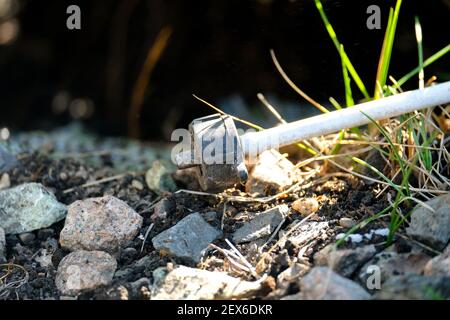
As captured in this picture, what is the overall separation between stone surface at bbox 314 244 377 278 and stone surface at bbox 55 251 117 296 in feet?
1.60

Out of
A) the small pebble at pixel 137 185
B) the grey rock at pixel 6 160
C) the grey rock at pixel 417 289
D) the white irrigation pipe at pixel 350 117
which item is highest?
the white irrigation pipe at pixel 350 117

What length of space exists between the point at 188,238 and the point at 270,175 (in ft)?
1.10

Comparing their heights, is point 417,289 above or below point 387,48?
below

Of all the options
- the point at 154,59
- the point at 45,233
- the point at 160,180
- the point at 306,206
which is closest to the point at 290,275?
the point at 306,206

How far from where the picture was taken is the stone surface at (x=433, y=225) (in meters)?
1.40

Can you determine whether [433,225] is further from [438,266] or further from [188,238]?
[188,238]

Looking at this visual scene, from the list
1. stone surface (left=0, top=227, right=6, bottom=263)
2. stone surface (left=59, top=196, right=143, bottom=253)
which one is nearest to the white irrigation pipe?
stone surface (left=59, top=196, right=143, bottom=253)

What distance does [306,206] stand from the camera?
1.61 m

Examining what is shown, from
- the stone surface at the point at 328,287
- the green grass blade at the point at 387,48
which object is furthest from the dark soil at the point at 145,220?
the green grass blade at the point at 387,48

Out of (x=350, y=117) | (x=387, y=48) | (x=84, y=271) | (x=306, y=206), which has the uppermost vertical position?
(x=387, y=48)

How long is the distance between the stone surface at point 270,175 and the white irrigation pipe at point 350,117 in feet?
0.51

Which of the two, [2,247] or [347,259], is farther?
[2,247]

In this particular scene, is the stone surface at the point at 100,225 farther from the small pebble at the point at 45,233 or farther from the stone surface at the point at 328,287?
the stone surface at the point at 328,287

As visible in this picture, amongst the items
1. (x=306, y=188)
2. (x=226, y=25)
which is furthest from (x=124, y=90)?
(x=306, y=188)
